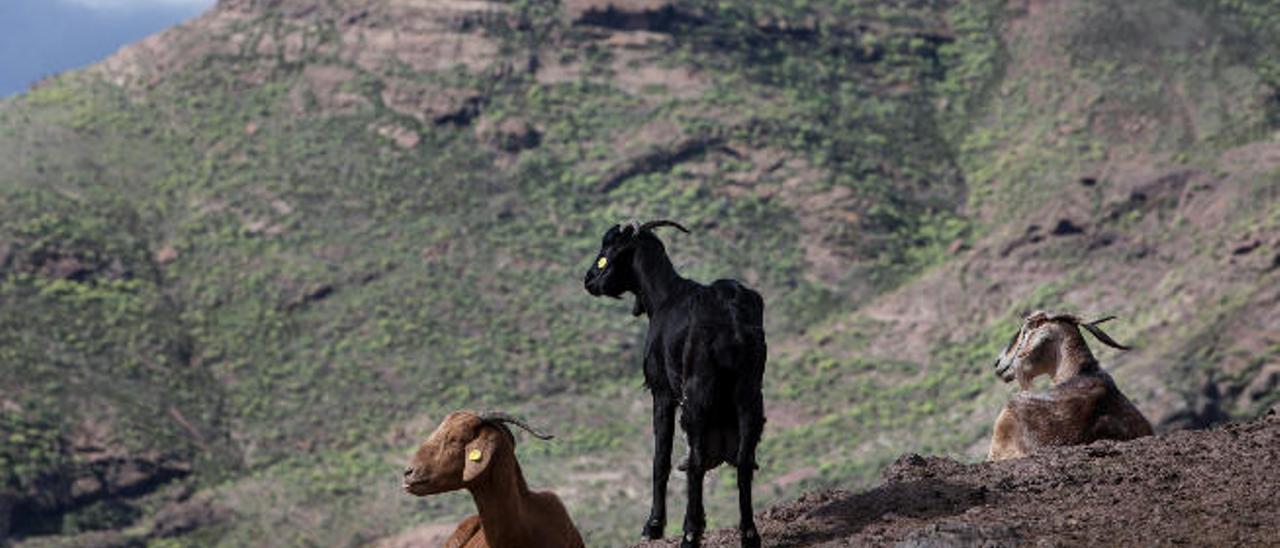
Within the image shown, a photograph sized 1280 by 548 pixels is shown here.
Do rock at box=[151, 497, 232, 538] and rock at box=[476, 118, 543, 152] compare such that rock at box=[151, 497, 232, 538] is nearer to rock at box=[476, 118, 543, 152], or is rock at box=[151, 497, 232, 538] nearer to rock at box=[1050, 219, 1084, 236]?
rock at box=[476, 118, 543, 152]

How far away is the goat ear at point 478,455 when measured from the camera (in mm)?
13938

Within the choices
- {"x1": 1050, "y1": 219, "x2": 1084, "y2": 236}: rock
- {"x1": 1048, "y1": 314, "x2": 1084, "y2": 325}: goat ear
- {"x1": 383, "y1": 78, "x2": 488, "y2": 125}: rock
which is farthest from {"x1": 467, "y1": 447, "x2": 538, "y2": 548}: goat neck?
{"x1": 383, "y1": 78, "x2": 488, "y2": 125}: rock

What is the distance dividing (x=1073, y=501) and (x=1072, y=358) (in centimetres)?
332

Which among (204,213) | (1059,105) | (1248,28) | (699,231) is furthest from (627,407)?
(1248,28)

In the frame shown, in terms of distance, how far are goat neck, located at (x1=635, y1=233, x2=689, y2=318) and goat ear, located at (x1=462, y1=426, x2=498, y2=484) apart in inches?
79.0

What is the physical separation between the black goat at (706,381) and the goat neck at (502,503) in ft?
3.77

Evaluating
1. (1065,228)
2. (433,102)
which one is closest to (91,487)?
(433,102)

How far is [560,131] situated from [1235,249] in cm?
2730

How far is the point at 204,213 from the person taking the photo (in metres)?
69.6

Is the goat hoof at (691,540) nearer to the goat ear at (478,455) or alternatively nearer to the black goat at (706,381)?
the black goat at (706,381)

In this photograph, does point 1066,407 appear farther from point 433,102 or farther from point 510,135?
point 433,102

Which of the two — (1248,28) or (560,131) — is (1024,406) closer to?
(560,131)

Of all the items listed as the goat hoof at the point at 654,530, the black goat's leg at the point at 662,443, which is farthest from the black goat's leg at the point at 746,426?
the goat hoof at the point at 654,530

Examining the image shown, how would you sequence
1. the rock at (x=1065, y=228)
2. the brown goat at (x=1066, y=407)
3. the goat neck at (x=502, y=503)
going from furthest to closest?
the rock at (x=1065, y=228) → the brown goat at (x=1066, y=407) → the goat neck at (x=502, y=503)
